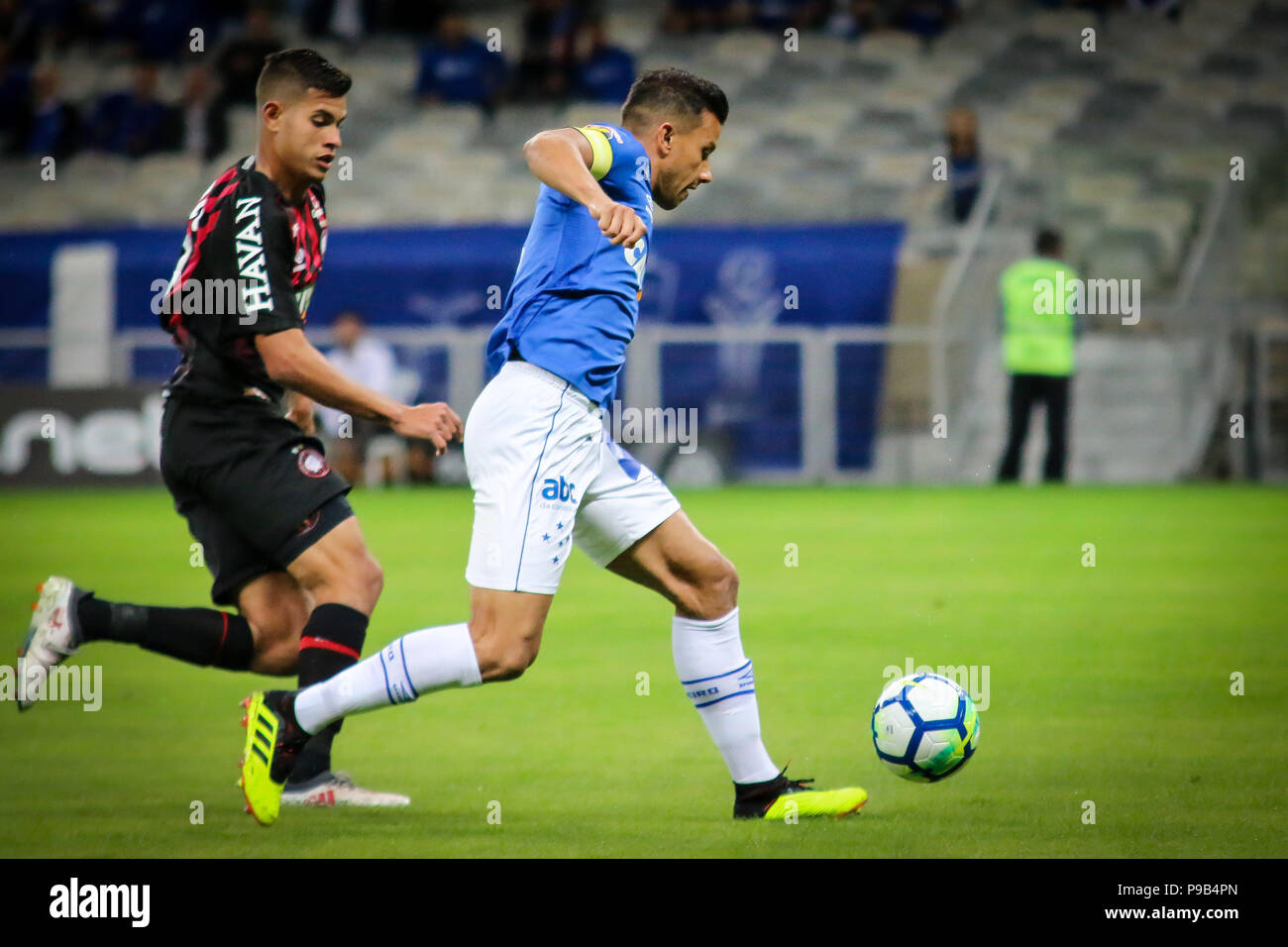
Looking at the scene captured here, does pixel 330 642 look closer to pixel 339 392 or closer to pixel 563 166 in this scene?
pixel 339 392

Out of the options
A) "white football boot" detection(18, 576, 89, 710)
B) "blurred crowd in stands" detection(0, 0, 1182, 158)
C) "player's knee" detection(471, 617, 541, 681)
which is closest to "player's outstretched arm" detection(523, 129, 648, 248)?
"player's knee" detection(471, 617, 541, 681)

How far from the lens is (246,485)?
5.11m

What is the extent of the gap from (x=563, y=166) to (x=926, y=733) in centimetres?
187

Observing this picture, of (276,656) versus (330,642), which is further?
(276,656)

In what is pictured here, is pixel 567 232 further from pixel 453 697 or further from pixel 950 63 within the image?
pixel 950 63

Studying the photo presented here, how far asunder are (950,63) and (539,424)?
19.2 meters

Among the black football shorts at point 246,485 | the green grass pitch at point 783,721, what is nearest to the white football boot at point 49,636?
the green grass pitch at point 783,721

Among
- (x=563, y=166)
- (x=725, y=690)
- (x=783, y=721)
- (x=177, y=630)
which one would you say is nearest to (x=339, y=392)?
(x=563, y=166)

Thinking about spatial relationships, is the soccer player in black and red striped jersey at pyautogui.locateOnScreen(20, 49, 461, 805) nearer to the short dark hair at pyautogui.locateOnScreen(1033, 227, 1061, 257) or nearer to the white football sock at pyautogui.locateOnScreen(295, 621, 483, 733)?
the white football sock at pyautogui.locateOnScreen(295, 621, 483, 733)

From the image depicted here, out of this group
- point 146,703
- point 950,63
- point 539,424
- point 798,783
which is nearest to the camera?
point 539,424

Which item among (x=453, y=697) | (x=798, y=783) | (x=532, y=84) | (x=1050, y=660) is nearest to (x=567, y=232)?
(x=798, y=783)

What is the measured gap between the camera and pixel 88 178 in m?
23.3

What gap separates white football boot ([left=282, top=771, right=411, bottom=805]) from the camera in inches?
201

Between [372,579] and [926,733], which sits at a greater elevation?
[372,579]
